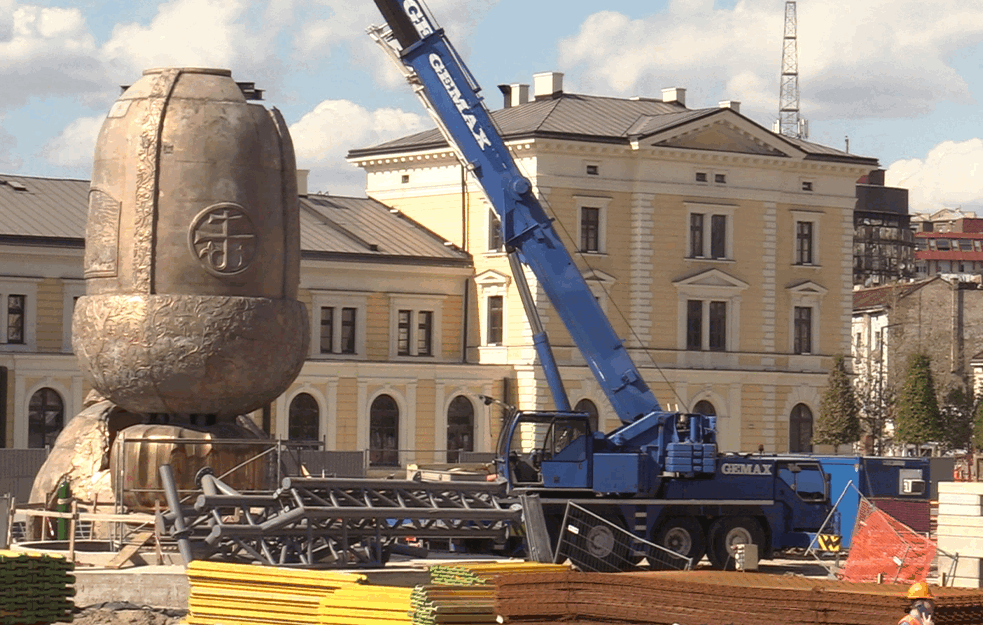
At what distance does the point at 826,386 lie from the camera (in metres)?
70.8

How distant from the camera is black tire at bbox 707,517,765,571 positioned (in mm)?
32969

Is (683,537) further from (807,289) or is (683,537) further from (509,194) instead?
(807,289)

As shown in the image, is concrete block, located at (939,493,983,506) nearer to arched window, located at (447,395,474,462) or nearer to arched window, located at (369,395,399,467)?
arched window, located at (369,395,399,467)

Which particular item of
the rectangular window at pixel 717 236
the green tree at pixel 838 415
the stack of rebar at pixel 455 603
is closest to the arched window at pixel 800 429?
the green tree at pixel 838 415

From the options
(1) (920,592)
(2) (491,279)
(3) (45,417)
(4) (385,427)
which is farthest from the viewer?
(2) (491,279)

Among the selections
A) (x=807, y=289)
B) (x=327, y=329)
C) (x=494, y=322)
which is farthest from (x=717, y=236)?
(x=327, y=329)

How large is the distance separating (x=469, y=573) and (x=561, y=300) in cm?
1378

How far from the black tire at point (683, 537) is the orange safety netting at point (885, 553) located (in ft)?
11.2

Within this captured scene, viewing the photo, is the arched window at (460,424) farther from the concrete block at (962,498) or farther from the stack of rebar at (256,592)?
the stack of rebar at (256,592)

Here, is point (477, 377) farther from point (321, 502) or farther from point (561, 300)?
point (321, 502)

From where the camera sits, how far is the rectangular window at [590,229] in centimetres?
6681

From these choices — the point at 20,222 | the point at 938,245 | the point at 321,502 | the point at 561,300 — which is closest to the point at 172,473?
the point at 321,502

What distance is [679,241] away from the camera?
68.3 metres

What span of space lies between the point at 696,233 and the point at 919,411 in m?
12.7
